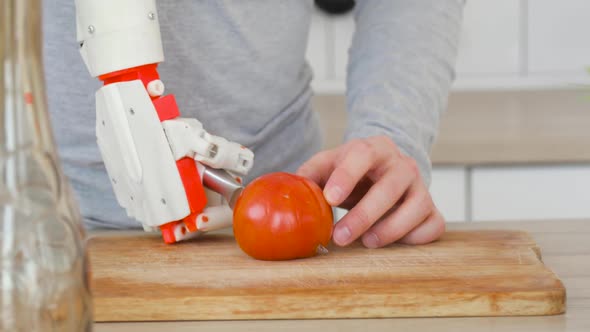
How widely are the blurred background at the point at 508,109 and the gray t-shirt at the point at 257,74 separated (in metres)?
0.30

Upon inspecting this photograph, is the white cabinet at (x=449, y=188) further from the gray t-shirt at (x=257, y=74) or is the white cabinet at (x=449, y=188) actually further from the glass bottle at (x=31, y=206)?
the glass bottle at (x=31, y=206)

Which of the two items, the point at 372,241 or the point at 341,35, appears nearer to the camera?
the point at 372,241

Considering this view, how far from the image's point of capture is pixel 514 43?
2.42 meters

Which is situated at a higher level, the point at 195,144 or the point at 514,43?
the point at 195,144

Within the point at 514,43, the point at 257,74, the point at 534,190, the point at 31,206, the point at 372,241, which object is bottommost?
the point at 534,190

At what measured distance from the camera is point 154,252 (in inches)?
34.9

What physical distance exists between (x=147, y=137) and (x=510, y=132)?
1.07 meters

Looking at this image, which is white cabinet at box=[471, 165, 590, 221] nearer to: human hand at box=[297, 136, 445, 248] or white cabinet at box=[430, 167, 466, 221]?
white cabinet at box=[430, 167, 466, 221]

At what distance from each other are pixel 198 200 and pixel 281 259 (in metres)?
0.12

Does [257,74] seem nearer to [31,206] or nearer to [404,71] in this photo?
[404,71]

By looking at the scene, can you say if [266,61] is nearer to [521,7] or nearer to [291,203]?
[291,203]

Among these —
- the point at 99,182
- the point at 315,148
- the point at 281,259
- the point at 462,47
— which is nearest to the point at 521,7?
the point at 462,47

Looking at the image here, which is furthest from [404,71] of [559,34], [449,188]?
[559,34]

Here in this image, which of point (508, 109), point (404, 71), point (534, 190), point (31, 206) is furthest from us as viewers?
point (508, 109)
